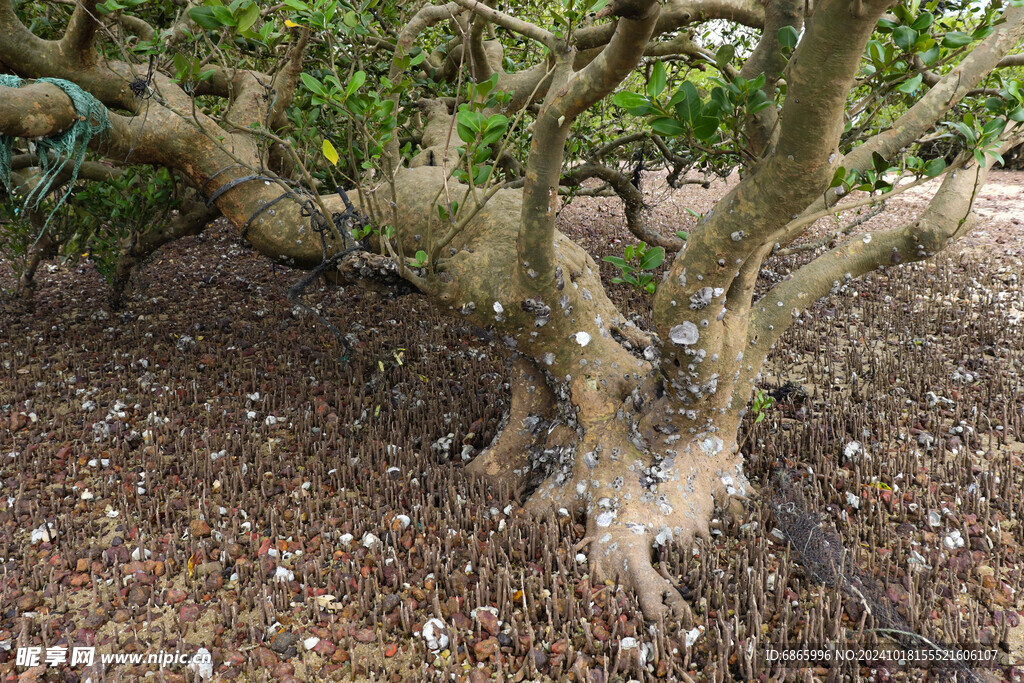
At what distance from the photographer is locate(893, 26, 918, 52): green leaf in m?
1.97

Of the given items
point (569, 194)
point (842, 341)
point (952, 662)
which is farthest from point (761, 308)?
point (569, 194)

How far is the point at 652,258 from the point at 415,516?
5.86 ft

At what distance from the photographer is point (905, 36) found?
6.50 ft

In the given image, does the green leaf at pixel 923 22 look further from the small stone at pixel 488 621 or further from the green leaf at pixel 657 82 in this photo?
→ the small stone at pixel 488 621

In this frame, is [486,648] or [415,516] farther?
[415,516]

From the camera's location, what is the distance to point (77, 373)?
502 centimetres

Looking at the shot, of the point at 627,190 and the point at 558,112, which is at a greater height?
the point at 627,190

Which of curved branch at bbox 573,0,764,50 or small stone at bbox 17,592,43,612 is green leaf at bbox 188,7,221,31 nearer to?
curved branch at bbox 573,0,764,50

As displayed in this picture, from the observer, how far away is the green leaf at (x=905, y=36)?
1975mm

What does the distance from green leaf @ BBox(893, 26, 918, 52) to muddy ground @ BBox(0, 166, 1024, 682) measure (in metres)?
2.08

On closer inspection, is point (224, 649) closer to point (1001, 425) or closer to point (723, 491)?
point (723, 491)

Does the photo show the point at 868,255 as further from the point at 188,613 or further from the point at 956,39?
the point at 188,613

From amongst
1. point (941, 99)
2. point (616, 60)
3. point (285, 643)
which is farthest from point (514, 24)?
point (285, 643)

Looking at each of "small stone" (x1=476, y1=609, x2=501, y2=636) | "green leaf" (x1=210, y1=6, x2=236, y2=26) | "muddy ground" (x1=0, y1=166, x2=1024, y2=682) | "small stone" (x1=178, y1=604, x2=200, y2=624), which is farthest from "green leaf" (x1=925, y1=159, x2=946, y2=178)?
"small stone" (x1=178, y1=604, x2=200, y2=624)
